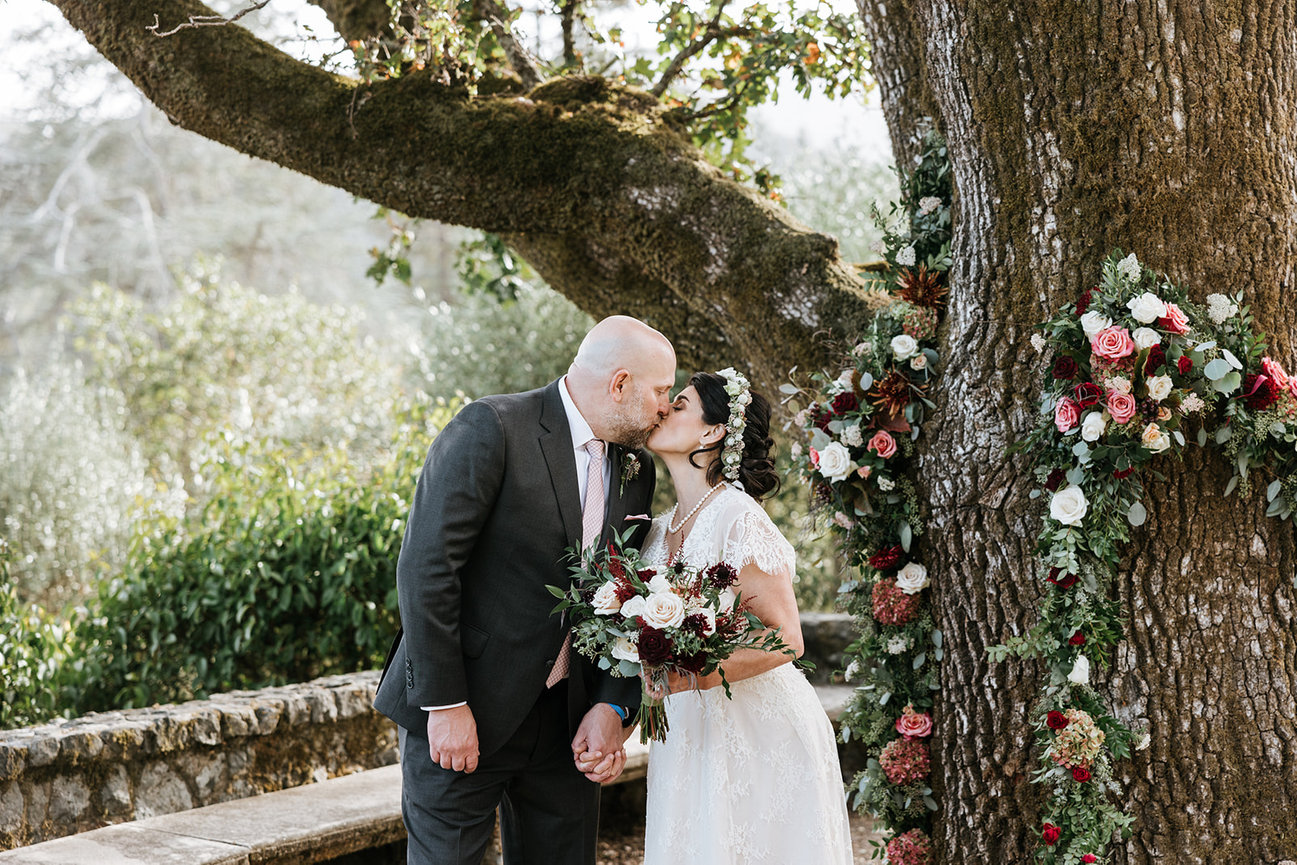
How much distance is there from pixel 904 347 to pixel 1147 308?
78 cm

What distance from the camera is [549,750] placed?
2922 mm

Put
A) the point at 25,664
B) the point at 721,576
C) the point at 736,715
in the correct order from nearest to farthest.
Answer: the point at 721,576 → the point at 736,715 → the point at 25,664

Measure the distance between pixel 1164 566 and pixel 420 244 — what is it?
2337 centimetres

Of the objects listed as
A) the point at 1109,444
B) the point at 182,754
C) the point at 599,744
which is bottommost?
the point at 182,754

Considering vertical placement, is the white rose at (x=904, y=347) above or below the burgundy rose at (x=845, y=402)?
above

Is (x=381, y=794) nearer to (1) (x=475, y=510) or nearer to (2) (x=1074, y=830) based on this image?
(1) (x=475, y=510)

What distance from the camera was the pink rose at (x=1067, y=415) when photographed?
2.97m

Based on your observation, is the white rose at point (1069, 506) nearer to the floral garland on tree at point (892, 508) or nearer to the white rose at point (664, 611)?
the floral garland on tree at point (892, 508)

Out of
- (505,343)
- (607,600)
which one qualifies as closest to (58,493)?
(505,343)

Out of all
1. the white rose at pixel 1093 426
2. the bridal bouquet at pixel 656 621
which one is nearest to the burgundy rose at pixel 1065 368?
the white rose at pixel 1093 426

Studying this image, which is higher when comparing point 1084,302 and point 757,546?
point 1084,302

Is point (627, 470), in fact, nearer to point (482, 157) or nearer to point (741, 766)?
point (741, 766)

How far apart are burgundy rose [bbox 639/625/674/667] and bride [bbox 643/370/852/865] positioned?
0.82ft

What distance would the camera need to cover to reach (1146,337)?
288cm
